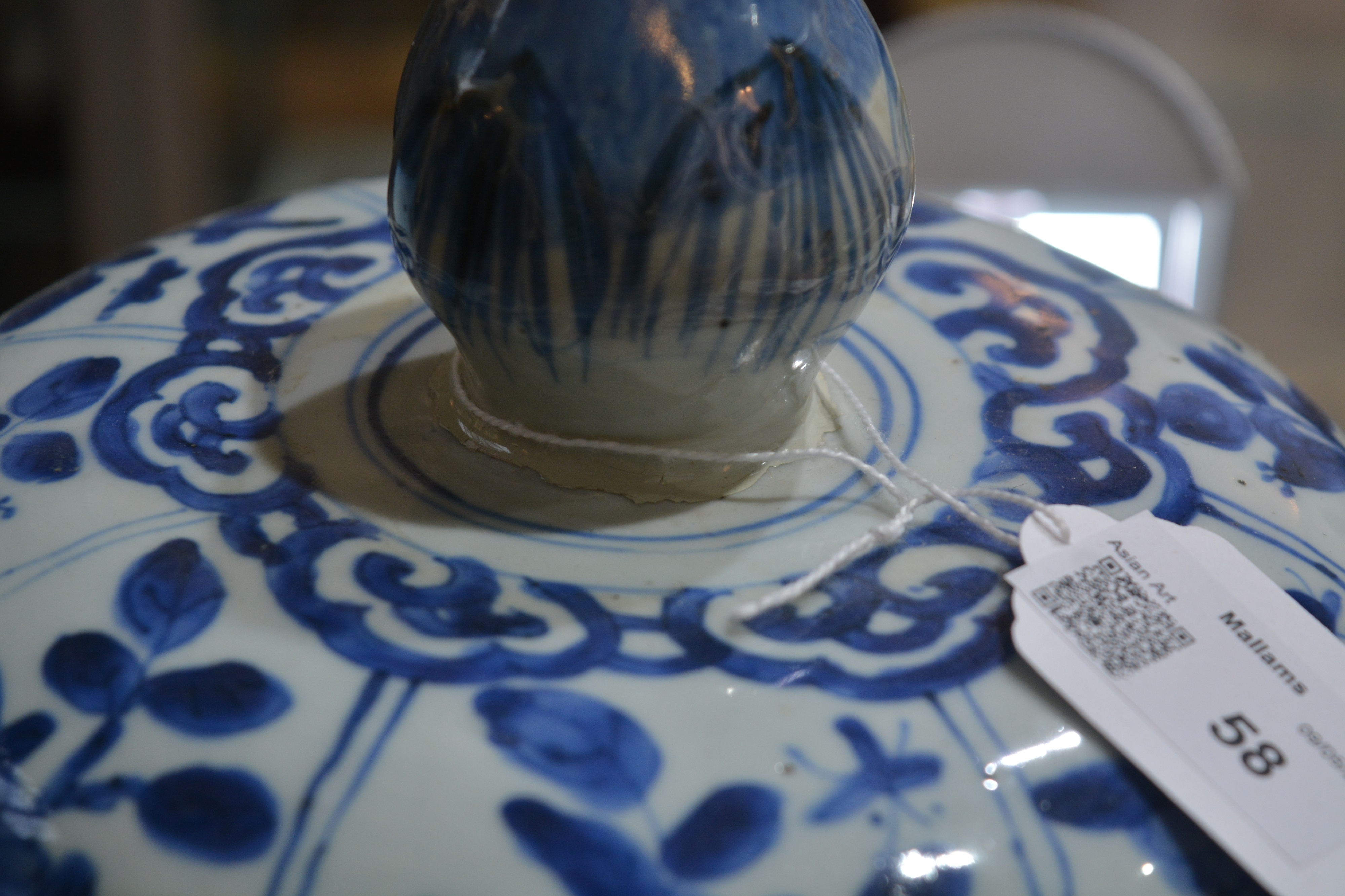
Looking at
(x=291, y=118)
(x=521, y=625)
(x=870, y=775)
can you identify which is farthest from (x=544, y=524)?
(x=291, y=118)

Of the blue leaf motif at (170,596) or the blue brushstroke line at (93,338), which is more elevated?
the blue brushstroke line at (93,338)

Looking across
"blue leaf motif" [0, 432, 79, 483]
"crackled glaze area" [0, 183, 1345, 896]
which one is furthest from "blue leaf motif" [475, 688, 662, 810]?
"blue leaf motif" [0, 432, 79, 483]

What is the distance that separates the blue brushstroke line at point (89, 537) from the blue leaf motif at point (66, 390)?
82 mm

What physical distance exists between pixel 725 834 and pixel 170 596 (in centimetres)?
21

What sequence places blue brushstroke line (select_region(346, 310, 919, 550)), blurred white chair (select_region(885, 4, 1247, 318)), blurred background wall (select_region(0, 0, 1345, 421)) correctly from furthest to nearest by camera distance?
blurred background wall (select_region(0, 0, 1345, 421))
blurred white chair (select_region(885, 4, 1247, 318))
blue brushstroke line (select_region(346, 310, 919, 550))

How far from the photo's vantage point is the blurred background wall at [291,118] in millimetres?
1380

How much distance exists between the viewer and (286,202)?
70 centimetres

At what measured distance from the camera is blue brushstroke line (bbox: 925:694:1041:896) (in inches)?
14.9

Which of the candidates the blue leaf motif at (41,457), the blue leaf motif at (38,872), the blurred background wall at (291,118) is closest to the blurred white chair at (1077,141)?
the blurred background wall at (291,118)

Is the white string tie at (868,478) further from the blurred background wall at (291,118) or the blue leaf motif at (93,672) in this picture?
the blurred background wall at (291,118)

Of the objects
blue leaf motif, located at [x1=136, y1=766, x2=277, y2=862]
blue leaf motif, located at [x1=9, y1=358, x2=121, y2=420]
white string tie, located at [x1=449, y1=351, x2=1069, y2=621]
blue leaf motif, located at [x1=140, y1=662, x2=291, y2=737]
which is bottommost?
blue leaf motif, located at [x1=136, y1=766, x2=277, y2=862]

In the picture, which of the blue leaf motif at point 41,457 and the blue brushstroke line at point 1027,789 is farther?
the blue leaf motif at point 41,457

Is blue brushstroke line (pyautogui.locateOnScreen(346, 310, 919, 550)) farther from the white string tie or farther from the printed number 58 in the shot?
the printed number 58

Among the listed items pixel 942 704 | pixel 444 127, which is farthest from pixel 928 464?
pixel 444 127
